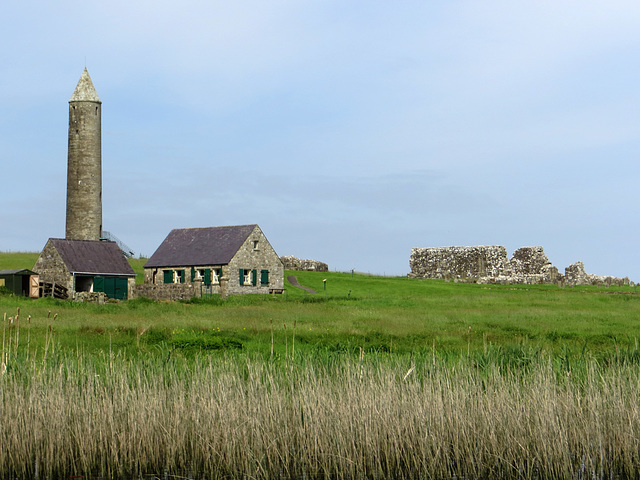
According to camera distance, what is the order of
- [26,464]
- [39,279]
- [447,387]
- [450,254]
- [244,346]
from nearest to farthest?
[26,464]
[447,387]
[244,346]
[39,279]
[450,254]

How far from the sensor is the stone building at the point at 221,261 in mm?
52312

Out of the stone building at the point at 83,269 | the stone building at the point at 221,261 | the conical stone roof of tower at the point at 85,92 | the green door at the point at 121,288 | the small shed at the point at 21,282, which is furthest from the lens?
the conical stone roof of tower at the point at 85,92

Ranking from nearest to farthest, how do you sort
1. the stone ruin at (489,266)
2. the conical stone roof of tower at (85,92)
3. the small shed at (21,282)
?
the small shed at (21,282), the conical stone roof of tower at (85,92), the stone ruin at (489,266)

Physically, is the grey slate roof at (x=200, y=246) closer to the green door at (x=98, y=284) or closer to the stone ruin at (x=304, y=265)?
the green door at (x=98, y=284)

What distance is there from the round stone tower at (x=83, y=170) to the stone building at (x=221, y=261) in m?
9.32

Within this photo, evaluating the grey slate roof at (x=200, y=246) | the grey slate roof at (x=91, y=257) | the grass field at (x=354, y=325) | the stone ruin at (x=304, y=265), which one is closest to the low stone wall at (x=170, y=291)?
the grey slate roof at (x=91, y=257)

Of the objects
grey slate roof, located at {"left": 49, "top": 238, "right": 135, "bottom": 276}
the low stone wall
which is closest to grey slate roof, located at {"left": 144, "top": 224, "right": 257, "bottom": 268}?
grey slate roof, located at {"left": 49, "top": 238, "right": 135, "bottom": 276}

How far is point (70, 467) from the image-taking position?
971cm

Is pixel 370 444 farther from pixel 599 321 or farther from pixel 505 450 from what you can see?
pixel 599 321

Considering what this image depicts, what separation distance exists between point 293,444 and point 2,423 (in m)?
3.96

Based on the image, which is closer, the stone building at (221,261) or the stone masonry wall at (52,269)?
the stone masonry wall at (52,269)

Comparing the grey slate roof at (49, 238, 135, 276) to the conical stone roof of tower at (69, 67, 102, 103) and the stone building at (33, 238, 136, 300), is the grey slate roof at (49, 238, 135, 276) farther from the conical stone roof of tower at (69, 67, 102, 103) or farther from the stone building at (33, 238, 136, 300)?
the conical stone roof of tower at (69, 67, 102, 103)

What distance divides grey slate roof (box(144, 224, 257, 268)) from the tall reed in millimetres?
41749

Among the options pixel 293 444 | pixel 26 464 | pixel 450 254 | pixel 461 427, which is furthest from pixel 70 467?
pixel 450 254
